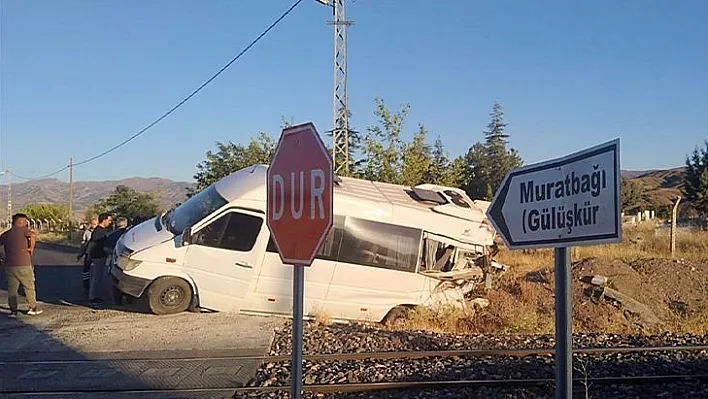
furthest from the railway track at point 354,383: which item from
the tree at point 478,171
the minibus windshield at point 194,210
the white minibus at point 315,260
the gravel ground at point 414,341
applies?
A: the tree at point 478,171

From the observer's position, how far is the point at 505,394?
7871mm

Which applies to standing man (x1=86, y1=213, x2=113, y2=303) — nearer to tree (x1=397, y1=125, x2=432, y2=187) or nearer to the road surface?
the road surface

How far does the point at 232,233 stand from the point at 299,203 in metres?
9.14

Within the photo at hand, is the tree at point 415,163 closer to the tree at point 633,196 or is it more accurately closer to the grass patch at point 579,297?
the grass patch at point 579,297

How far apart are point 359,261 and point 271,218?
29.8ft

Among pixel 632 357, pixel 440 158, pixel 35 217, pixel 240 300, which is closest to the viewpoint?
pixel 632 357

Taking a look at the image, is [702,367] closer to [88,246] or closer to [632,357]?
[632,357]

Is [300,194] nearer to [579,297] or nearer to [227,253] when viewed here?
[227,253]

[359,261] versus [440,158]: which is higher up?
[440,158]

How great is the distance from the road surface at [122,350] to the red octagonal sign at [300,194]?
14.6 feet

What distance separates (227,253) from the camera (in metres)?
12.7

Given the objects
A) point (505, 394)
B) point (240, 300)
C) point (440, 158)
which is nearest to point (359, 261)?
point (240, 300)

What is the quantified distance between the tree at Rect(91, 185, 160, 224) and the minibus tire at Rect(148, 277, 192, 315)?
37719mm

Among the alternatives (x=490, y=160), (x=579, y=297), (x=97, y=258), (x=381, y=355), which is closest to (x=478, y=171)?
(x=490, y=160)
